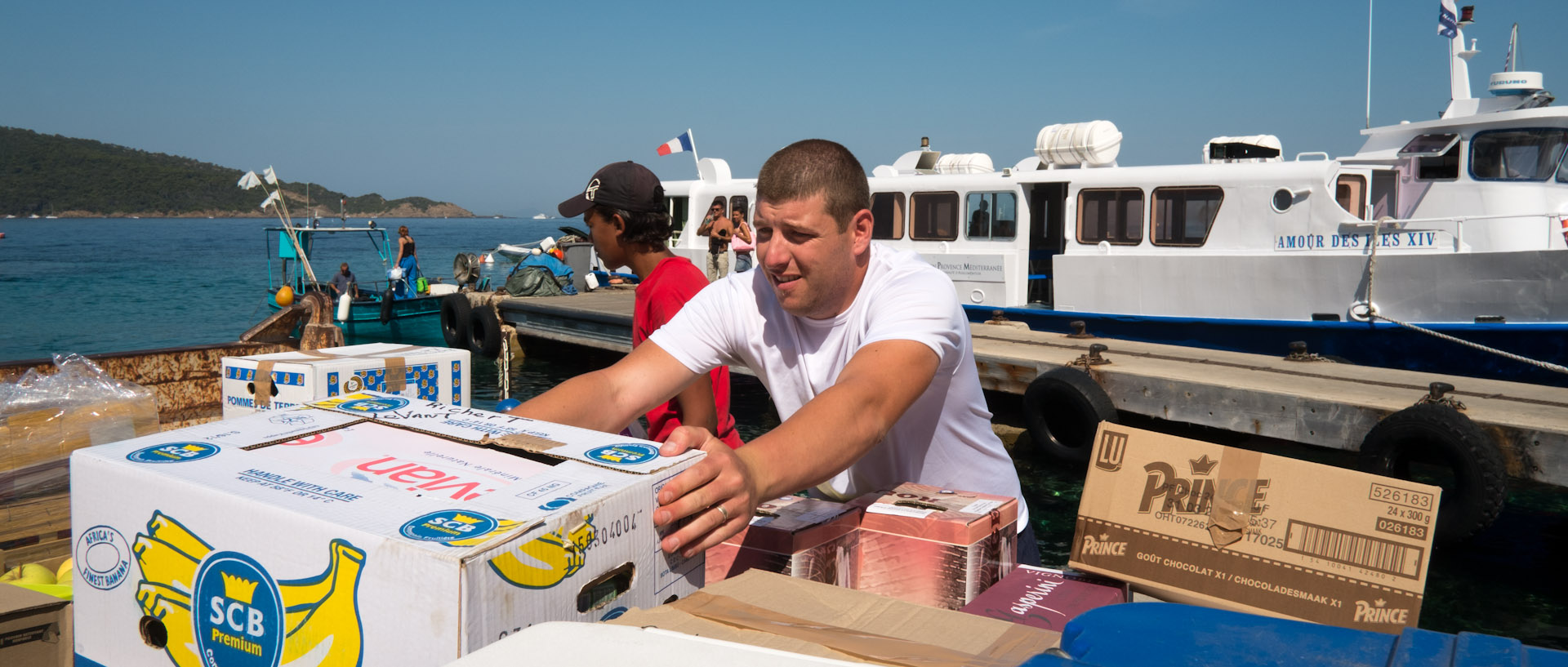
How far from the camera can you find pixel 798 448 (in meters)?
1.84

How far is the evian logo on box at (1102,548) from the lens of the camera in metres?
2.28

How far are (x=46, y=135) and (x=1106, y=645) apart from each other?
20984cm

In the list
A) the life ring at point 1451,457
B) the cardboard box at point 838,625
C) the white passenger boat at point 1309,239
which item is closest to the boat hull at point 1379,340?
the white passenger boat at point 1309,239

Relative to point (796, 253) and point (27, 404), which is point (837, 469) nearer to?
point (796, 253)

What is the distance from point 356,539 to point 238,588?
0.29 meters

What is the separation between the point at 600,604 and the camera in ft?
4.78

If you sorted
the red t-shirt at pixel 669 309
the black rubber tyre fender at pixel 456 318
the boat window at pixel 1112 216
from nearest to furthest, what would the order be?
the red t-shirt at pixel 669 309 < the boat window at pixel 1112 216 < the black rubber tyre fender at pixel 456 318

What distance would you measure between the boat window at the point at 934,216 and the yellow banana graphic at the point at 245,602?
1164 centimetres

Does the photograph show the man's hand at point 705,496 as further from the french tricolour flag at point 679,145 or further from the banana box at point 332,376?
the french tricolour flag at point 679,145

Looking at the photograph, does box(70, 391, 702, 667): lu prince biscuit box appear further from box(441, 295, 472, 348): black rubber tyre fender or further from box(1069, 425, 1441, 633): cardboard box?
box(441, 295, 472, 348): black rubber tyre fender

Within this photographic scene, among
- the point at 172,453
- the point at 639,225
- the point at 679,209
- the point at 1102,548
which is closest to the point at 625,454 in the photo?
the point at 172,453

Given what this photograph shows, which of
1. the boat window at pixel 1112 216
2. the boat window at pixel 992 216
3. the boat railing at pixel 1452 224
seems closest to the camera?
the boat railing at pixel 1452 224

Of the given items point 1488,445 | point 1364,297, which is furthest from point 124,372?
point 1364,297

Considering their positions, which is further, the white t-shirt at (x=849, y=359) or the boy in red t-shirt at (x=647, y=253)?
the boy in red t-shirt at (x=647, y=253)
